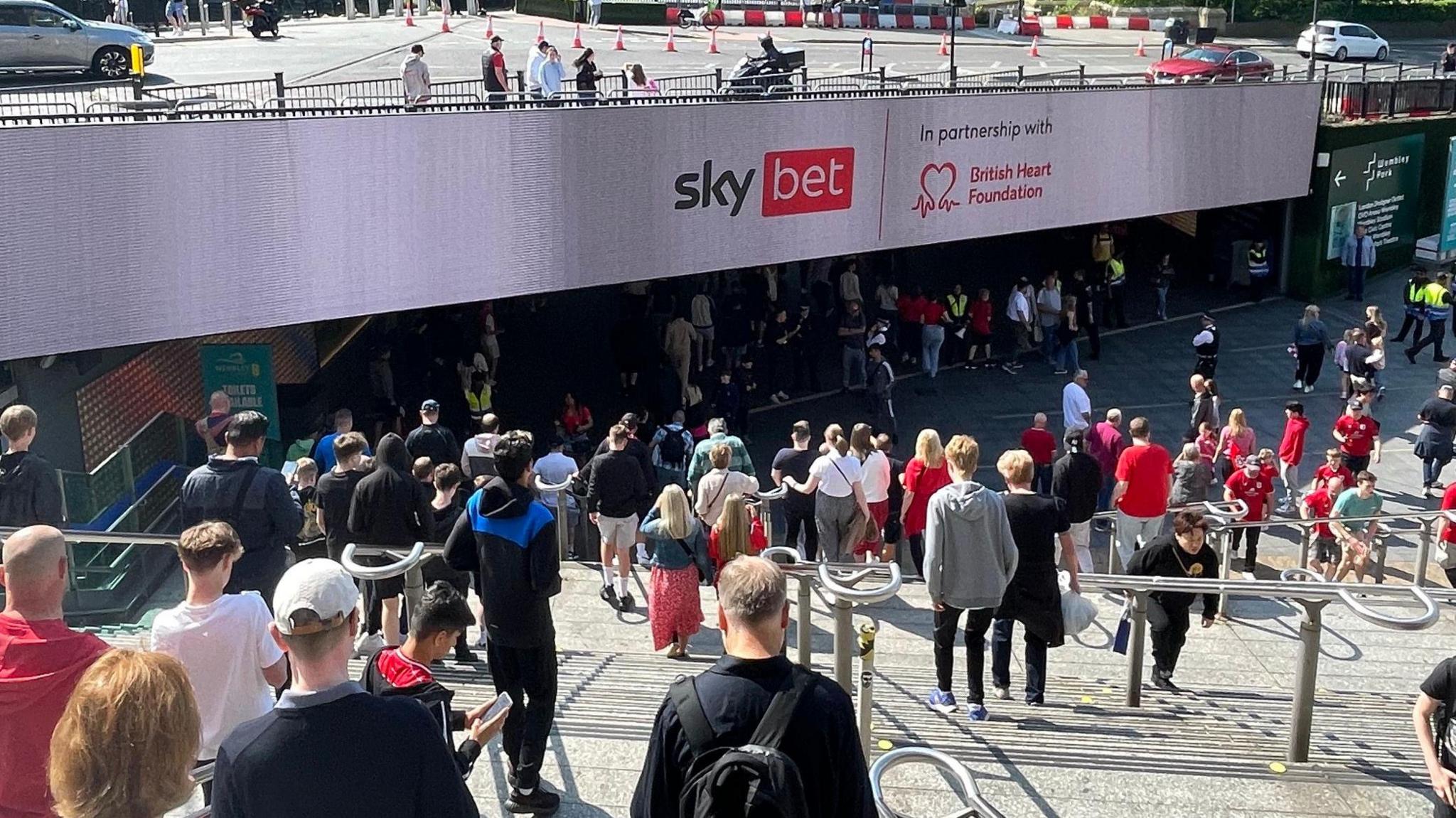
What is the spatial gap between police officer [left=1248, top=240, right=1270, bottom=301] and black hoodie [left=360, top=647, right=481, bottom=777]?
75.4 feet

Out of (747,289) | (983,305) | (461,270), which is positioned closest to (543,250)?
(461,270)

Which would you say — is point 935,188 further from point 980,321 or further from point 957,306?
point 980,321

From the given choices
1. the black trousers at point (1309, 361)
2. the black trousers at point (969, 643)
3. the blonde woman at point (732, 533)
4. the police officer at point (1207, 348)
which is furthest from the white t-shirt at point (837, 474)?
the black trousers at point (1309, 361)

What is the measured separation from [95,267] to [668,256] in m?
6.77

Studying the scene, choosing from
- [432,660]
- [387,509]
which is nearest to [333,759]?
[432,660]

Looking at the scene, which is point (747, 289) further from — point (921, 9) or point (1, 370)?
point (921, 9)

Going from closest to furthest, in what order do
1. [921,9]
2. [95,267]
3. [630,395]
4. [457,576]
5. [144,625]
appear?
1. [457,576]
2. [144,625]
3. [95,267]
4. [630,395]
5. [921,9]

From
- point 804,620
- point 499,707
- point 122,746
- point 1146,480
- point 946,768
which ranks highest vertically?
point 122,746

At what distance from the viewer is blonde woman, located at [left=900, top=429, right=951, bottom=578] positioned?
397 inches

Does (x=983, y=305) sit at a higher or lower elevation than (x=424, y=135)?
lower

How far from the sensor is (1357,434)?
14883 mm

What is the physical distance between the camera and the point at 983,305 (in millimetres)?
21078

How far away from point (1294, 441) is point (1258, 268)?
11.1 metres

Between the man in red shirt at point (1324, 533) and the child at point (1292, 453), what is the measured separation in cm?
184
